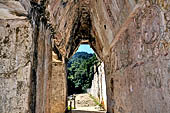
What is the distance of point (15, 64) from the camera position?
53.6 inches

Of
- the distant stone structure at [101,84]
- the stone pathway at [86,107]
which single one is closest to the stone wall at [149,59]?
the stone pathway at [86,107]

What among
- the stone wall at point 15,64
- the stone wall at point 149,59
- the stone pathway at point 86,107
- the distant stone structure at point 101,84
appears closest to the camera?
the stone wall at point 149,59

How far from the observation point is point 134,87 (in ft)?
5.99

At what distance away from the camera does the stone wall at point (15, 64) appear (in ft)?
4.25

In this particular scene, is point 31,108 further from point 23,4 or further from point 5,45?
point 23,4

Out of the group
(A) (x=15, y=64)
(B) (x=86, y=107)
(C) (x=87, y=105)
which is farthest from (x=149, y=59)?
(C) (x=87, y=105)

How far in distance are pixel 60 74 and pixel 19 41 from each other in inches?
166

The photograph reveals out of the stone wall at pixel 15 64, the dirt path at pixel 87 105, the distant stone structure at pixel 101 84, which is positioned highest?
the stone wall at pixel 15 64

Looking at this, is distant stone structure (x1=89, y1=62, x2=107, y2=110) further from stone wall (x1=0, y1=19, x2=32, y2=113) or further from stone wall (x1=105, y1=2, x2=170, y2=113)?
stone wall (x1=0, y1=19, x2=32, y2=113)

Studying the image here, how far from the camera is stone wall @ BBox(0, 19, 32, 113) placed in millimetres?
1294

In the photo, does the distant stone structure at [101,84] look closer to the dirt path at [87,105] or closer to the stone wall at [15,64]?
the dirt path at [87,105]

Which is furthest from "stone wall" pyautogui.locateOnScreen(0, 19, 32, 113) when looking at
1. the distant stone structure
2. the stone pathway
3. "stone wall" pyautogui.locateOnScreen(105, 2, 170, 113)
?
the distant stone structure

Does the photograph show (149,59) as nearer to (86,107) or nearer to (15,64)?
(15,64)

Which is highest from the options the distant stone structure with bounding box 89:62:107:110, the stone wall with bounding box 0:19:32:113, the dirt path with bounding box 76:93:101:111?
the stone wall with bounding box 0:19:32:113
